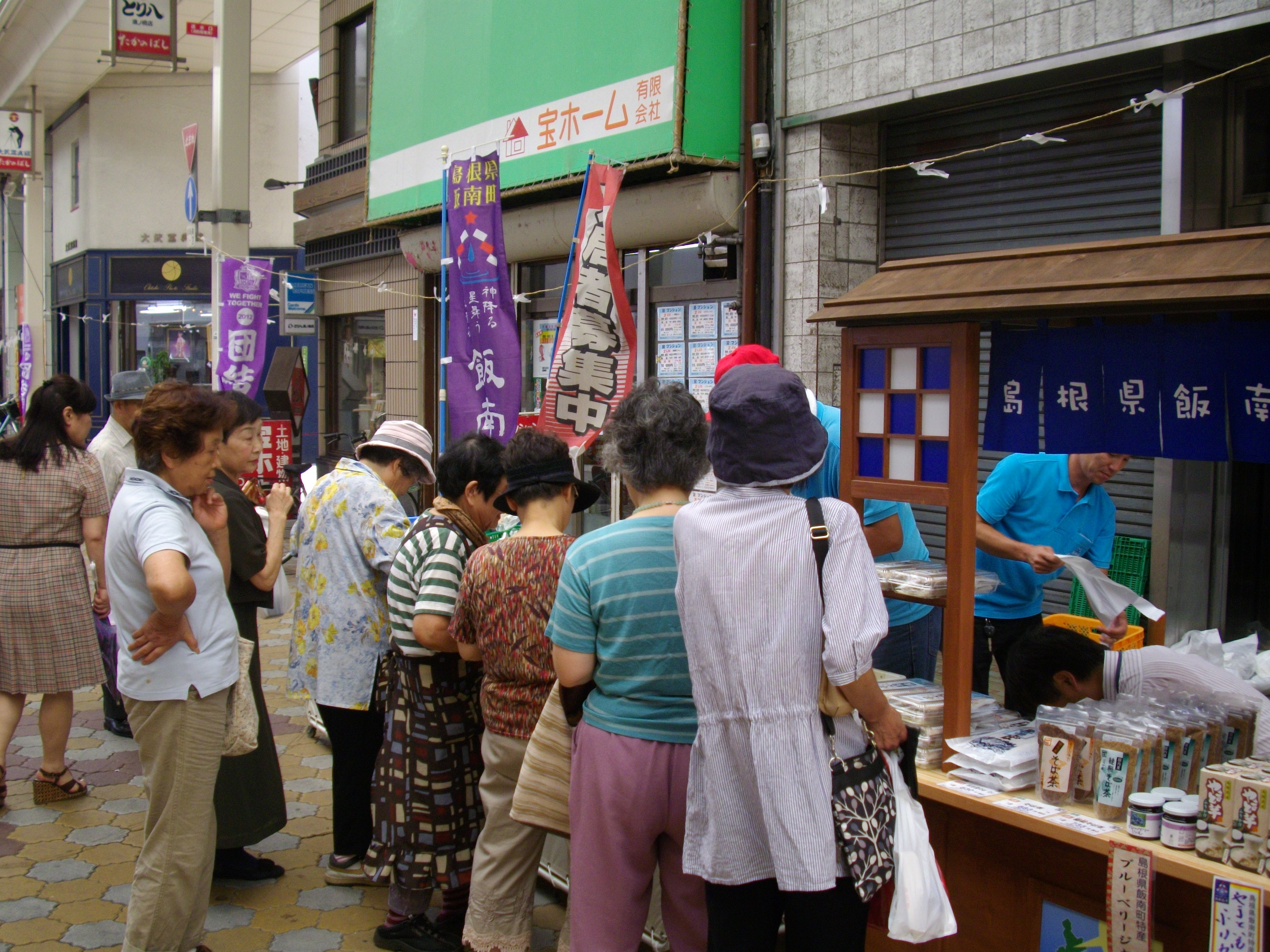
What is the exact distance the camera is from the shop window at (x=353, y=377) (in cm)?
1278

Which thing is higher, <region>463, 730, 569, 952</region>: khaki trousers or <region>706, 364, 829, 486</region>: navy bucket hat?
<region>706, 364, 829, 486</region>: navy bucket hat

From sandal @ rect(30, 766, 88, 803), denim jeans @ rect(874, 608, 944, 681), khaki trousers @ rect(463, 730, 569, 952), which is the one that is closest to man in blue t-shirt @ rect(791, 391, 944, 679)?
denim jeans @ rect(874, 608, 944, 681)

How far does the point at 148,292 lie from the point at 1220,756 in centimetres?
2419

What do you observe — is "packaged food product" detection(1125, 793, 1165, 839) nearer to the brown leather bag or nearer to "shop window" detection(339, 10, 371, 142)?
the brown leather bag

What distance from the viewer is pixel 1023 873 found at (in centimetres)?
285

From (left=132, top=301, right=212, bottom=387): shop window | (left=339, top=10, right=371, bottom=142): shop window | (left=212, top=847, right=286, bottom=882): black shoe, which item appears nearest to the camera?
(left=212, top=847, right=286, bottom=882): black shoe

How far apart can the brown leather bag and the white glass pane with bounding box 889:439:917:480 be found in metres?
0.88

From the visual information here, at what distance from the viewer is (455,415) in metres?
5.03

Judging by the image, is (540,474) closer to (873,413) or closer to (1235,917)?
(873,413)

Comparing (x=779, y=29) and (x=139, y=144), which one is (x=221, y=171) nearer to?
(x=779, y=29)

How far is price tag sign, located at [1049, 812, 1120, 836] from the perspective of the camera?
2.56 meters

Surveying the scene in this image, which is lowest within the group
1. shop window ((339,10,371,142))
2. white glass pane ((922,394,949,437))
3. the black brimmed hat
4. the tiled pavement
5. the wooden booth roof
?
the tiled pavement

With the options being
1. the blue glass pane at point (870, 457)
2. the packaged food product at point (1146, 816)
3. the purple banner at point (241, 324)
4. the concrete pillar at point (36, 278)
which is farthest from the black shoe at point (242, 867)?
the concrete pillar at point (36, 278)

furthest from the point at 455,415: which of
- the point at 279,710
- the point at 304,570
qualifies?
the point at 279,710
